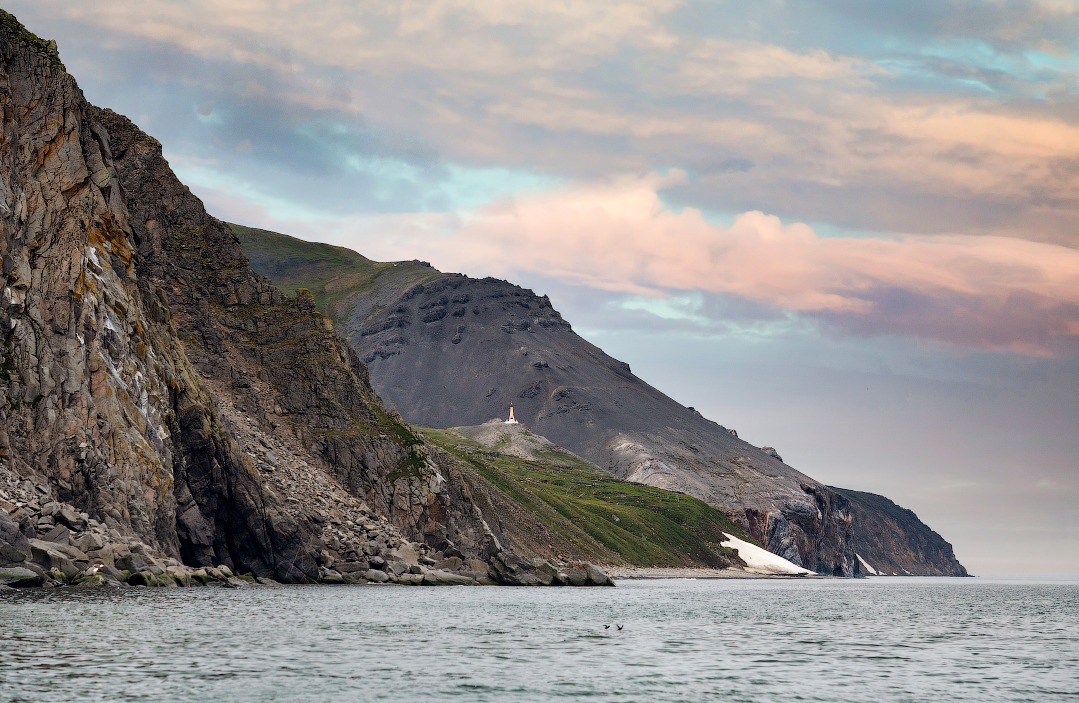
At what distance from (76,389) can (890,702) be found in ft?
212

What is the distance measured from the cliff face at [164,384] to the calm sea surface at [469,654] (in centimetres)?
1437

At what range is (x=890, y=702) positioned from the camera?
35188 mm

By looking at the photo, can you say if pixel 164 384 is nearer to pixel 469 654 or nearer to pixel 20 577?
pixel 20 577

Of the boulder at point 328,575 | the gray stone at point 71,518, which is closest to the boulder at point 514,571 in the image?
the boulder at point 328,575

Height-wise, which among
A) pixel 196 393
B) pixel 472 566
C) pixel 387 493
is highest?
pixel 196 393

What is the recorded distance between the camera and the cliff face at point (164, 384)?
76.0 metres

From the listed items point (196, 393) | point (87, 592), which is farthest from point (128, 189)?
point (87, 592)

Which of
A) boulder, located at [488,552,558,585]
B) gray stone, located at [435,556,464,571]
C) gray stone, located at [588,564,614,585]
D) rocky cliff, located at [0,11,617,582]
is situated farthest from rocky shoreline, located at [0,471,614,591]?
gray stone, located at [588,564,614,585]

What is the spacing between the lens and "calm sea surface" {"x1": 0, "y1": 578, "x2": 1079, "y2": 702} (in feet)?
113

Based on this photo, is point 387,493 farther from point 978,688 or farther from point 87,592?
point 978,688

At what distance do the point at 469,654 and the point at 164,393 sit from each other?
5469cm

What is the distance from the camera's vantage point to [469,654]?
150ft

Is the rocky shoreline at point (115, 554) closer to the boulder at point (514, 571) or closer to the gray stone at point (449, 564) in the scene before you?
the gray stone at point (449, 564)

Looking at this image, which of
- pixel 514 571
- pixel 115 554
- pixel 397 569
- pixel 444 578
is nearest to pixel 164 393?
pixel 115 554
